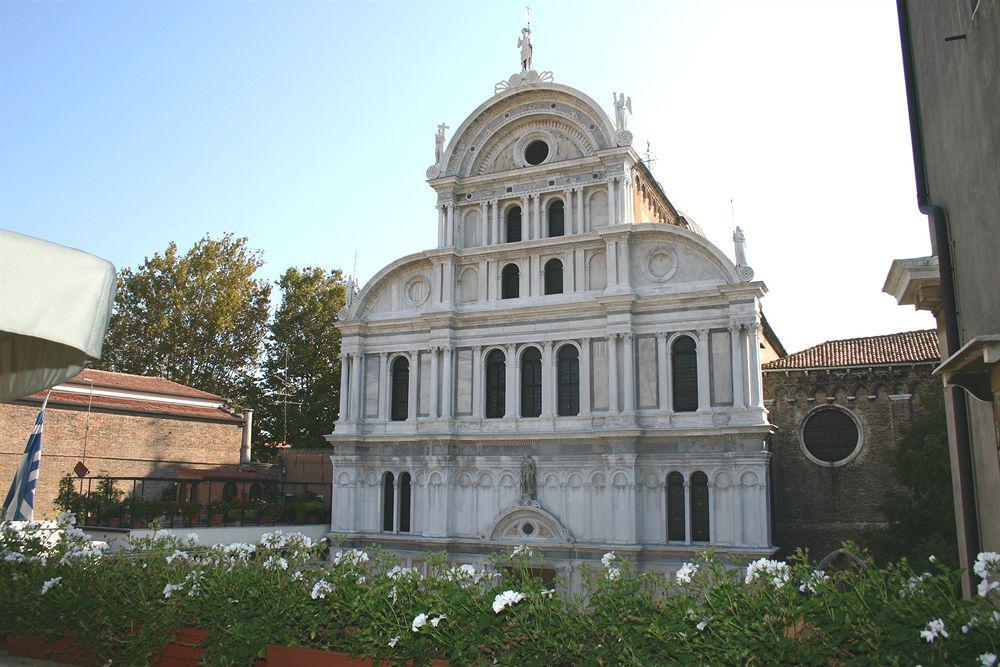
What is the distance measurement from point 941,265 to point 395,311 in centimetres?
2018

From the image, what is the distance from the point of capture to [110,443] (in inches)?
1209

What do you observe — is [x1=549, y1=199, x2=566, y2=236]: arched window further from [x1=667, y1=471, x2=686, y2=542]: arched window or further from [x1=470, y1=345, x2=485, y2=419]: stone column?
[x1=667, y1=471, x2=686, y2=542]: arched window

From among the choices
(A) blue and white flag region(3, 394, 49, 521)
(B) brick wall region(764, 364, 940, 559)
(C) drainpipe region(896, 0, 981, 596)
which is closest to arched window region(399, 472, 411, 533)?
(A) blue and white flag region(3, 394, 49, 521)

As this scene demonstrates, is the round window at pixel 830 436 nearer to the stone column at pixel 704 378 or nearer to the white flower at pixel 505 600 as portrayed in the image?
the stone column at pixel 704 378

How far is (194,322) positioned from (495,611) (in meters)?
36.5

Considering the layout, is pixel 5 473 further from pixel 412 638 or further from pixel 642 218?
pixel 412 638

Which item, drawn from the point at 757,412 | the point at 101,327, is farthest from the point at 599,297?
the point at 101,327

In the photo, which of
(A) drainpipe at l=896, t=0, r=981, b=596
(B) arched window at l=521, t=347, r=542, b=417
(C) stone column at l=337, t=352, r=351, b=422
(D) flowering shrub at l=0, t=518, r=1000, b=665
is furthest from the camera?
(C) stone column at l=337, t=352, r=351, b=422

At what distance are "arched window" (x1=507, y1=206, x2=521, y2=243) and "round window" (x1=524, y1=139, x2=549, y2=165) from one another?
163 cm

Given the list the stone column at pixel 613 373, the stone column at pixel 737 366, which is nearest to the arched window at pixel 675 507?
the stone column at pixel 613 373

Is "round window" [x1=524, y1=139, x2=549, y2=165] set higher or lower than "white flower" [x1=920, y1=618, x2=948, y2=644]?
higher

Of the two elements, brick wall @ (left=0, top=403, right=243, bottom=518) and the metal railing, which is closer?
the metal railing

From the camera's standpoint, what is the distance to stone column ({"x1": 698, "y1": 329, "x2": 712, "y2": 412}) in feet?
74.6

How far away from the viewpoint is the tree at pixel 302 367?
40.5 metres
